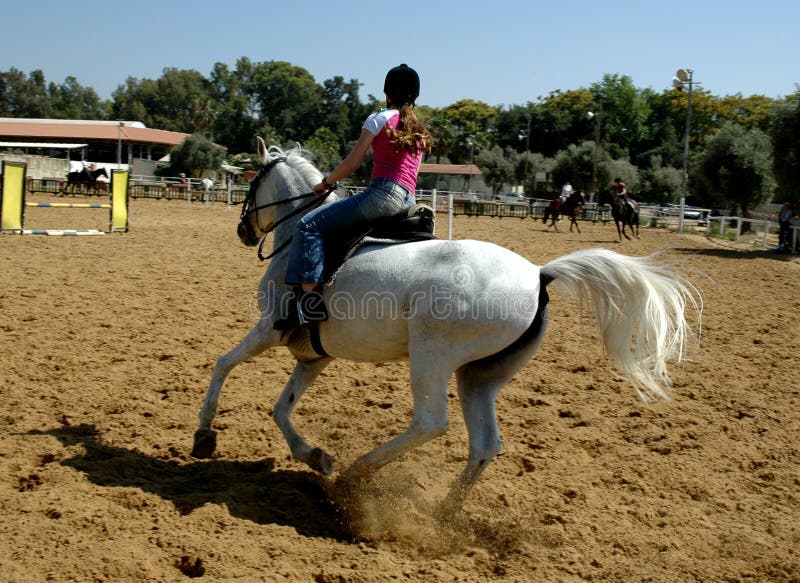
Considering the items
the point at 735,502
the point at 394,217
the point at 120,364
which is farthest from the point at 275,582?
the point at 120,364

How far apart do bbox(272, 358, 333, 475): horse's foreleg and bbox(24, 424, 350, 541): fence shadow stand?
16cm

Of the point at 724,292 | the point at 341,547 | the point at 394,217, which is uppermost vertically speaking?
the point at 394,217

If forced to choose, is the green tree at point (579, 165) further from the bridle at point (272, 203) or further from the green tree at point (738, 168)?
the bridle at point (272, 203)

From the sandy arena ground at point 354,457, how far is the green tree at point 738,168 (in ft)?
88.4

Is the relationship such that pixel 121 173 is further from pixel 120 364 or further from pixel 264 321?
Answer: pixel 264 321

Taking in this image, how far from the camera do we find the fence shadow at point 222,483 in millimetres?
4070

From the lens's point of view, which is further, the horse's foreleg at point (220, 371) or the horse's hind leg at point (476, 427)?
the horse's foreleg at point (220, 371)

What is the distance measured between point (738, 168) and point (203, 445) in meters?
33.8

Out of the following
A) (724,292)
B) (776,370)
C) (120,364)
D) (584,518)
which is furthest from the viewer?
(724,292)

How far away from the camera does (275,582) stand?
319cm

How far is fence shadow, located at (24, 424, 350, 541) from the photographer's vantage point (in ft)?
13.4

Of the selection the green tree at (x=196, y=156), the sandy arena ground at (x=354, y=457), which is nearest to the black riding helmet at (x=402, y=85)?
the sandy arena ground at (x=354, y=457)

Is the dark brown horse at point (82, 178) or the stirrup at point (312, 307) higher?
the dark brown horse at point (82, 178)

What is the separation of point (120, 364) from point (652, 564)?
5.07 metres
